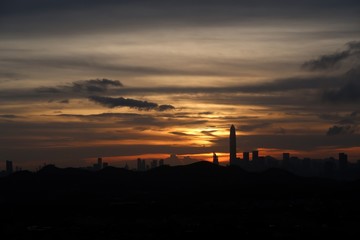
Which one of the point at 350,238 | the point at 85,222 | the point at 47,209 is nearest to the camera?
the point at 350,238

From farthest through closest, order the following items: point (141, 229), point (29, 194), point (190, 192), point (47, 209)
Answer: point (29, 194) < point (190, 192) < point (47, 209) < point (141, 229)

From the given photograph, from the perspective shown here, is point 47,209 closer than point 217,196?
Yes

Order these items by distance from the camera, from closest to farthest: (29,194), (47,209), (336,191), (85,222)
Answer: (85,222), (47,209), (336,191), (29,194)

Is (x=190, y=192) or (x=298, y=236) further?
(x=190, y=192)

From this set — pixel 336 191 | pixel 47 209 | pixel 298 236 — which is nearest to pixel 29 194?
pixel 47 209

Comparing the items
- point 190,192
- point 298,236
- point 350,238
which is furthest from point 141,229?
point 190,192

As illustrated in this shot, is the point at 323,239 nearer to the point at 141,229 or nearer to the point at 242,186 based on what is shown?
the point at 141,229

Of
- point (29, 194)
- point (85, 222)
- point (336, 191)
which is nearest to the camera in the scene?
point (85, 222)

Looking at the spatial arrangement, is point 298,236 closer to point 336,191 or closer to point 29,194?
point 336,191
